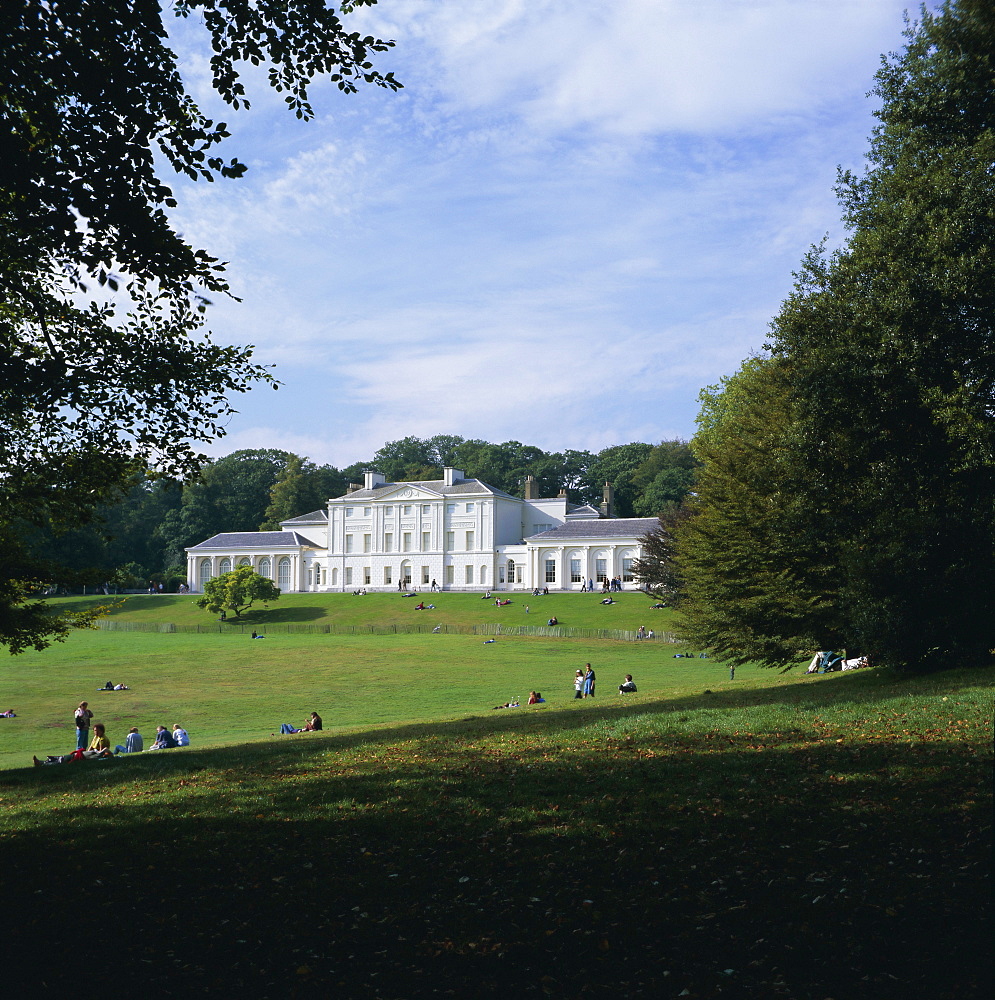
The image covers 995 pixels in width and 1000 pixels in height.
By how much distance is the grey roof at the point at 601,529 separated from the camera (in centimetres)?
8950

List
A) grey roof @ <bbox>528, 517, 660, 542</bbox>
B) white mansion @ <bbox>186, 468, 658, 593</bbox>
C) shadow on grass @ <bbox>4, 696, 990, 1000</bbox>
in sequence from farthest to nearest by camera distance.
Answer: white mansion @ <bbox>186, 468, 658, 593</bbox> → grey roof @ <bbox>528, 517, 660, 542</bbox> → shadow on grass @ <bbox>4, 696, 990, 1000</bbox>

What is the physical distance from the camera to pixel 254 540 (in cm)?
10550

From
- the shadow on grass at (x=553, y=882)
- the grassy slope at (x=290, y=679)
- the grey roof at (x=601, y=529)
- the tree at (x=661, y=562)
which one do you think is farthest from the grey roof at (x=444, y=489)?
the shadow on grass at (x=553, y=882)

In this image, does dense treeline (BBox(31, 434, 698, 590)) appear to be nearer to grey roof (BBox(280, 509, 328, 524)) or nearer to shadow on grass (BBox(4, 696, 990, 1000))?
grey roof (BBox(280, 509, 328, 524))

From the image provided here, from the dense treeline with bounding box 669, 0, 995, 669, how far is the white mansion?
245 ft

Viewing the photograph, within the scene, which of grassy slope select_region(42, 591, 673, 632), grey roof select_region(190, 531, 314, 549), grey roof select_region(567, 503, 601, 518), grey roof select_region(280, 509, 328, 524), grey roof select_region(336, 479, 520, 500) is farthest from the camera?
grey roof select_region(280, 509, 328, 524)

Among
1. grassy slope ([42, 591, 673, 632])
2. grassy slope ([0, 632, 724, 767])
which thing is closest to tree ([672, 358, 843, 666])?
grassy slope ([0, 632, 724, 767])

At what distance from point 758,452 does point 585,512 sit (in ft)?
256

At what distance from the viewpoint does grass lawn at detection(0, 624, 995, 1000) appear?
18.4 feet

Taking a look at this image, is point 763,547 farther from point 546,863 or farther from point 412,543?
point 412,543

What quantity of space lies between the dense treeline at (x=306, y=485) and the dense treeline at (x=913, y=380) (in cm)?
7793

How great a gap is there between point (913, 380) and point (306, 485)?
368ft

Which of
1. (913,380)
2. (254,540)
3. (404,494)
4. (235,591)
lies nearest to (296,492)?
(254,540)

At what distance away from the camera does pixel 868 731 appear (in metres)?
12.1
